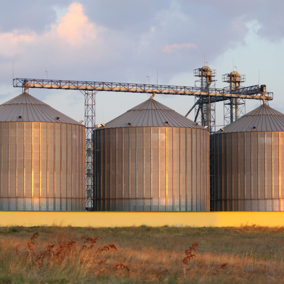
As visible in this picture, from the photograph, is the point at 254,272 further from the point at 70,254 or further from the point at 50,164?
the point at 50,164

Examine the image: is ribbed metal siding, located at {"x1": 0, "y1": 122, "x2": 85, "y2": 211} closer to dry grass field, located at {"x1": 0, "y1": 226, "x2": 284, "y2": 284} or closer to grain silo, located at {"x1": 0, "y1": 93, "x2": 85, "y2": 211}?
grain silo, located at {"x1": 0, "y1": 93, "x2": 85, "y2": 211}

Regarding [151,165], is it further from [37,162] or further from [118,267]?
[118,267]

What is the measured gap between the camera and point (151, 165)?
181 ft

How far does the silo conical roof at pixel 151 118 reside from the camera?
57.2 m

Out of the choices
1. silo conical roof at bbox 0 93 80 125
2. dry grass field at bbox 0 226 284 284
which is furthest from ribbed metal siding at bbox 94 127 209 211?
dry grass field at bbox 0 226 284 284

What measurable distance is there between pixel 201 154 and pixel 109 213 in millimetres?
15503

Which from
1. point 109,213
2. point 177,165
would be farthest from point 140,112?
point 109,213

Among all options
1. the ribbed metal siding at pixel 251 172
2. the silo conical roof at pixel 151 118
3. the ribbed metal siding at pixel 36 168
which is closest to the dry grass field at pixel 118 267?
the ribbed metal siding at pixel 36 168

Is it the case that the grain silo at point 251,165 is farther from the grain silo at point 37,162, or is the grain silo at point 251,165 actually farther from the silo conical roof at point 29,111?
the silo conical roof at point 29,111

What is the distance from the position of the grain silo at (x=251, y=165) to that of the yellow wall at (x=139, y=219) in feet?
26.4

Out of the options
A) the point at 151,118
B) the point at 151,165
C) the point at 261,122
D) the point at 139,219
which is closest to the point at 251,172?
the point at 261,122

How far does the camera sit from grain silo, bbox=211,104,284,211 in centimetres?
6009

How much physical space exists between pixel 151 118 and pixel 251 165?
13289 millimetres

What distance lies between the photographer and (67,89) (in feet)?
221
